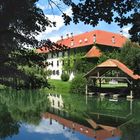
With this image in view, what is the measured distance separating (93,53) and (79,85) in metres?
18.4

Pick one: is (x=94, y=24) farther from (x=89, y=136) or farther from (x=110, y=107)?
(x=110, y=107)

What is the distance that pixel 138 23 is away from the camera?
167 inches

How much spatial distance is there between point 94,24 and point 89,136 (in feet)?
54.2

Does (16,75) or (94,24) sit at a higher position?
(94,24)

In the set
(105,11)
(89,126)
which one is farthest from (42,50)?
(89,126)

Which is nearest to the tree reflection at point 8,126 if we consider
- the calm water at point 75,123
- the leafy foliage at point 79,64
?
the calm water at point 75,123

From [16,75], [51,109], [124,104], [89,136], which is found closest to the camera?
[16,75]

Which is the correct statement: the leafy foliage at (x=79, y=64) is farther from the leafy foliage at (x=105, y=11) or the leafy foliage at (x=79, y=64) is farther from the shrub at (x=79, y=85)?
the leafy foliage at (x=105, y=11)

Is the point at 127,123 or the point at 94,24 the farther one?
the point at 127,123

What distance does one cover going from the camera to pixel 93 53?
67.8 m

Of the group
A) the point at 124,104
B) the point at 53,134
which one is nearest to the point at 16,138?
the point at 53,134

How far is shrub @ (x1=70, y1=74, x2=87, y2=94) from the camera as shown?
163ft

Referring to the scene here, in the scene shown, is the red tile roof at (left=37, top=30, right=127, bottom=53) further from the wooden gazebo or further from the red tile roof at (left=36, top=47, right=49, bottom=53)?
the red tile roof at (left=36, top=47, right=49, bottom=53)

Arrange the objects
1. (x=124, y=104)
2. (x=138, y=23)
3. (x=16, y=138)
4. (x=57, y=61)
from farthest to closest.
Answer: (x=57, y=61), (x=124, y=104), (x=16, y=138), (x=138, y=23)
